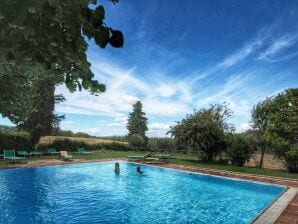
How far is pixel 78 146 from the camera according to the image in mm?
36375

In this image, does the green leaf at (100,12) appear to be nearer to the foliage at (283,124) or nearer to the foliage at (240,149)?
the foliage at (283,124)

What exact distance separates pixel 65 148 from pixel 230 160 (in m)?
20.0

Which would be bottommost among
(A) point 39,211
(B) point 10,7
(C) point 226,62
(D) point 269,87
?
(A) point 39,211

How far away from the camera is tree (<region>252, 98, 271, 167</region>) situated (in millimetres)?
24719

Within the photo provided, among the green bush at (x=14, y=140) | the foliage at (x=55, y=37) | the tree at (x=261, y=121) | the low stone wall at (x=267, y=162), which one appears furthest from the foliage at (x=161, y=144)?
the foliage at (x=55, y=37)

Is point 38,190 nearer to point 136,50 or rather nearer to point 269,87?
point 136,50

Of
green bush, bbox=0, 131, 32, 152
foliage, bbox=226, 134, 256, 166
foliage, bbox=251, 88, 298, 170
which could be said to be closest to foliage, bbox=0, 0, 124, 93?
foliage, bbox=251, 88, 298, 170

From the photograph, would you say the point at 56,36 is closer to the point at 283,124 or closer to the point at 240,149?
the point at 283,124

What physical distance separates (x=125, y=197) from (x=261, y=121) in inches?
634

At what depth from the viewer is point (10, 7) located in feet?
6.23

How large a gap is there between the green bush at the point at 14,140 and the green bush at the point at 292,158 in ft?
81.6

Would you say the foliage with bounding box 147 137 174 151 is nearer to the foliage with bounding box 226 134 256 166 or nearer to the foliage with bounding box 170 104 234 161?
the foliage with bounding box 170 104 234 161

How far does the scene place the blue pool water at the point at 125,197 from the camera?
37.0 ft

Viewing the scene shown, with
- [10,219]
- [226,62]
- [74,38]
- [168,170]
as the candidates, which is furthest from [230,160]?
[74,38]
